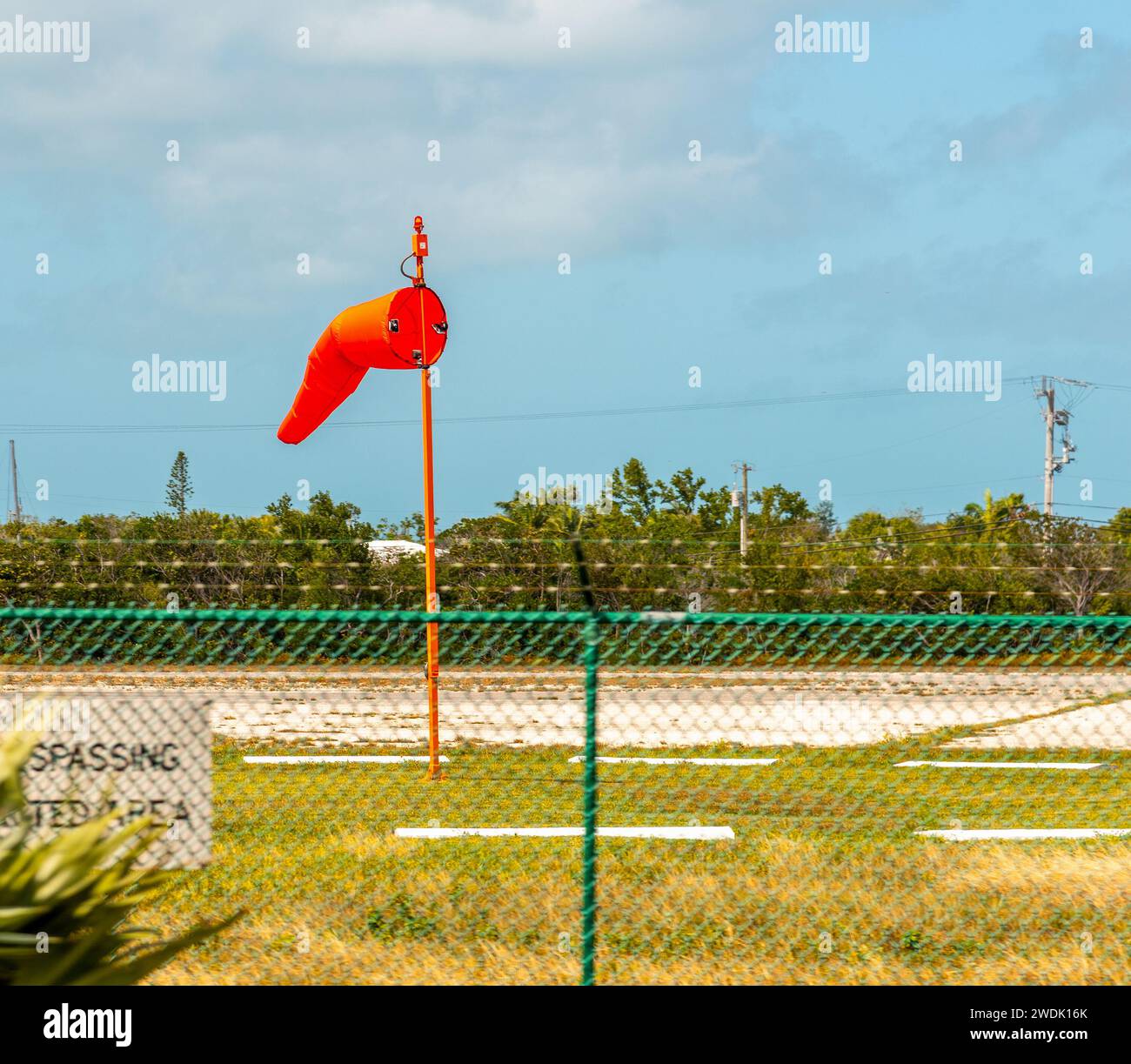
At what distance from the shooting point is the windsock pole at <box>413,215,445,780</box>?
8.31 metres

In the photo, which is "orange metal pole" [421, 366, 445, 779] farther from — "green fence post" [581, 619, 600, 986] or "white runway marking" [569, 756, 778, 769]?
"green fence post" [581, 619, 600, 986]

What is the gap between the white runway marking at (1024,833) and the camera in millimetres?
6816

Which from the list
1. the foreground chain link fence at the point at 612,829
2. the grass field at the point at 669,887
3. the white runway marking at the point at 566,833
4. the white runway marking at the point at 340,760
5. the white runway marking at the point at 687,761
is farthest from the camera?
the white runway marking at the point at 687,761

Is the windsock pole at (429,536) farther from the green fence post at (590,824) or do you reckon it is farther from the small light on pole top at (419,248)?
the green fence post at (590,824)

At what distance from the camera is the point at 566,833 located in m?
6.86

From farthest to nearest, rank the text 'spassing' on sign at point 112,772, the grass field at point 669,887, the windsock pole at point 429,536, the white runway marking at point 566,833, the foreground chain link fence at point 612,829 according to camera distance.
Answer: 1. the windsock pole at point 429,536
2. the white runway marking at point 566,833
3. the grass field at point 669,887
4. the foreground chain link fence at point 612,829
5. the text 'spassing' on sign at point 112,772

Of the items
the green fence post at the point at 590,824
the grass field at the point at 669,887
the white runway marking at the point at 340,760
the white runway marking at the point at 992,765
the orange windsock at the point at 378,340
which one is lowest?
the grass field at the point at 669,887

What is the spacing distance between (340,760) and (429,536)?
2101 millimetres

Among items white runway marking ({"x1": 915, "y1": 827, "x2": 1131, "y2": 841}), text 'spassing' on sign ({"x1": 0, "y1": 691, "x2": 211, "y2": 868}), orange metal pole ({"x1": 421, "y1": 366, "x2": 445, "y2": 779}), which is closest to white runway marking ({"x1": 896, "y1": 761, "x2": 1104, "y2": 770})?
white runway marking ({"x1": 915, "y1": 827, "x2": 1131, "y2": 841})

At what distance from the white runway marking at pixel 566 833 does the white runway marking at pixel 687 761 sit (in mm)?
2264

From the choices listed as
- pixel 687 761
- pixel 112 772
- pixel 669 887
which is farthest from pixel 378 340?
pixel 112 772

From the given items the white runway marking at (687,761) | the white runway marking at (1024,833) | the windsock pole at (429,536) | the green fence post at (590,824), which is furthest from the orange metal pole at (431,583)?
the green fence post at (590,824)

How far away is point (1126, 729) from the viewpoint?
1125 centimetres

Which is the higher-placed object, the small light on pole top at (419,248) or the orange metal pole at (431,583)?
the small light on pole top at (419,248)
